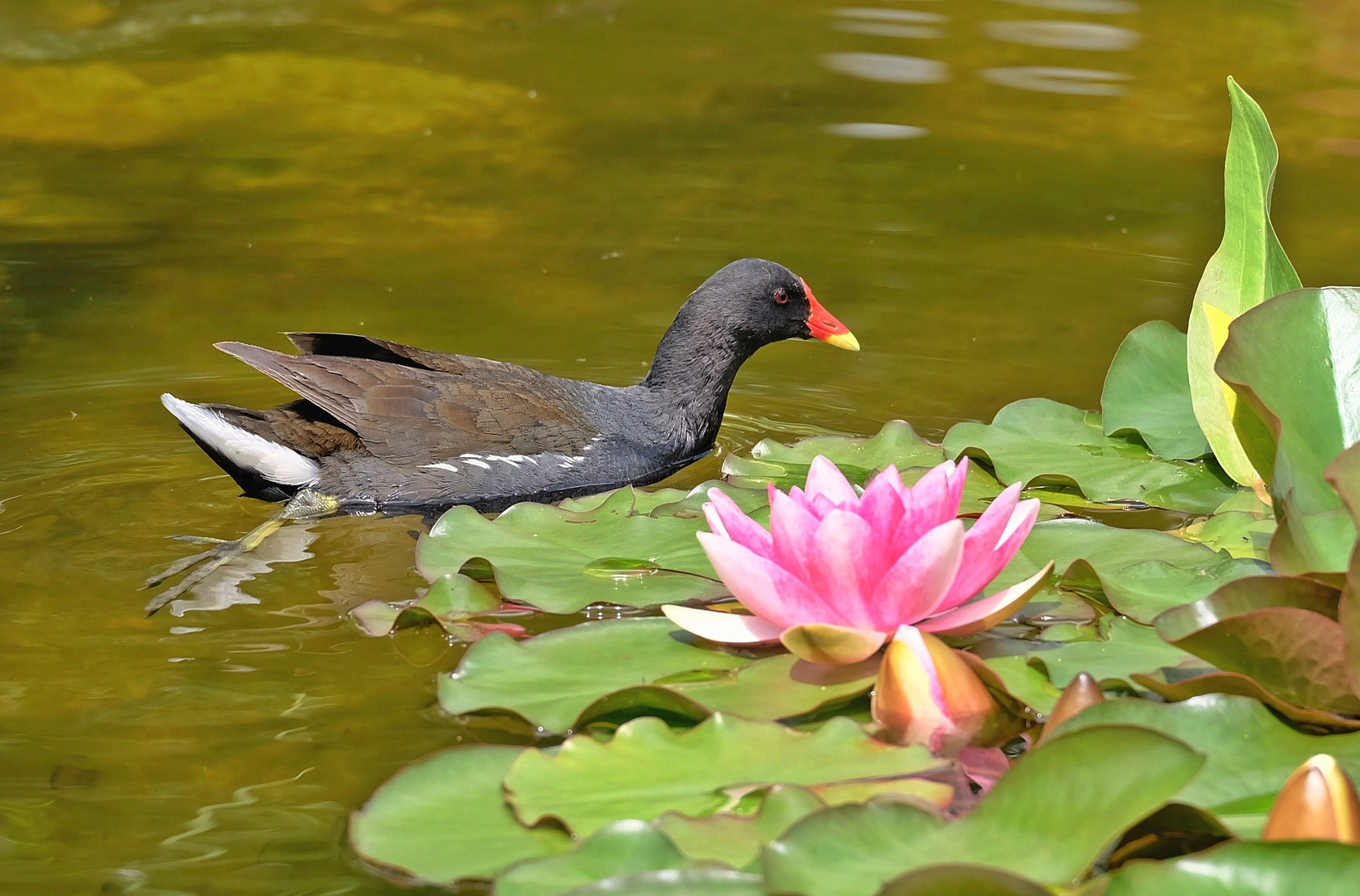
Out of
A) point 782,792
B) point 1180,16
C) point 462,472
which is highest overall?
point 1180,16

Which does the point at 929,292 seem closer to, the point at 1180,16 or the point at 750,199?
the point at 750,199

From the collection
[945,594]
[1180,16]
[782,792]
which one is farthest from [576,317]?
[1180,16]

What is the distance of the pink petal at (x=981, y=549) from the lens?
1.98 m

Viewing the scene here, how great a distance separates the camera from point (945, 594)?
6.55 feet

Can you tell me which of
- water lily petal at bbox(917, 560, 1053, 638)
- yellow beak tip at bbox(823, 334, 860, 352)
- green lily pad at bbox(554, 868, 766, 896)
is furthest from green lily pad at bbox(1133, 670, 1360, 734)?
yellow beak tip at bbox(823, 334, 860, 352)

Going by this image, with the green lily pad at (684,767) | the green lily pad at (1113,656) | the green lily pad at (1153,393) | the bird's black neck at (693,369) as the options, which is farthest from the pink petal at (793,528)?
the bird's black neck at (693,369)

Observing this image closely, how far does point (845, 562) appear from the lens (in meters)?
1.94

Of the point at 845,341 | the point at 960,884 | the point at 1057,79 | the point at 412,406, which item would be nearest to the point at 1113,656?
the point at 960,884

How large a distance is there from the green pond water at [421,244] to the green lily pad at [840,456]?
2.50 ft

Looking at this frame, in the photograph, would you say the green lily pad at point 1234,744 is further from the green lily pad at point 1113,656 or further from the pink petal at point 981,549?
the pink petal at point 981,549

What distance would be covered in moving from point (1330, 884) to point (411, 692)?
1.46 meters

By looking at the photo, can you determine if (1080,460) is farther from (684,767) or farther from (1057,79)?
(1057,79)

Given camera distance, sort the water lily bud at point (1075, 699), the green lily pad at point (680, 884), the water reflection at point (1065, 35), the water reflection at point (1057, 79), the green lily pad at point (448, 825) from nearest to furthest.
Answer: the green lily pad at point (680, 884)
the green lily pad at point (448, 825)
the water lily bud at point (1075, 699)
the water reflection at point (1057, 79)
the water reflection at point (1065, 35)

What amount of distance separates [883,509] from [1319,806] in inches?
27.2
